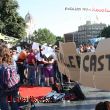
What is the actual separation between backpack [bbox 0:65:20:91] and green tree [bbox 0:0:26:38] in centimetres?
5362

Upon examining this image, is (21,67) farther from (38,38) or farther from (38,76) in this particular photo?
(38,38)

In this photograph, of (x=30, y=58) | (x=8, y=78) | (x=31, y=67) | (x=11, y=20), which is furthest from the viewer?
(x=11, y=20)

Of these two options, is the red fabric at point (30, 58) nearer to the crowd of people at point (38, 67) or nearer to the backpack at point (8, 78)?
the crowd of people at point (38, 67)

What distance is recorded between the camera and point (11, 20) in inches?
2489

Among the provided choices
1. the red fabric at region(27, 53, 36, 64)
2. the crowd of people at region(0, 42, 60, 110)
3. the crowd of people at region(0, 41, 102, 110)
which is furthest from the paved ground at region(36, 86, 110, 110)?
the red fabric at region(27, 53, 36, 64)

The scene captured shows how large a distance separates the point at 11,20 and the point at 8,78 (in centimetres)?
5549

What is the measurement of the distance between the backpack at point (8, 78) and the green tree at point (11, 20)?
53.6m

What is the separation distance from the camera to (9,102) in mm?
8539

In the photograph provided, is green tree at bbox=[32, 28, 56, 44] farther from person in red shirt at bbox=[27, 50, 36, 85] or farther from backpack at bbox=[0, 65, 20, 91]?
backpack at bbox=[0, 65, 20, 91]

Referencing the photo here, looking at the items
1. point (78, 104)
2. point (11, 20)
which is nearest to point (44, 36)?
point (11, 20)

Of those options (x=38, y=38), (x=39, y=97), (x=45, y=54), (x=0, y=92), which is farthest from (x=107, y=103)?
(x=38, y=38)

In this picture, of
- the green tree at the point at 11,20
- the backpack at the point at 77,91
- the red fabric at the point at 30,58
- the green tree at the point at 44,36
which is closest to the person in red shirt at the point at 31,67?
→ the red fabric at the point at 30,58

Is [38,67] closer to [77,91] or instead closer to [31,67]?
[31,67]

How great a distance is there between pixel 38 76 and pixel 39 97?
19.1 feet
